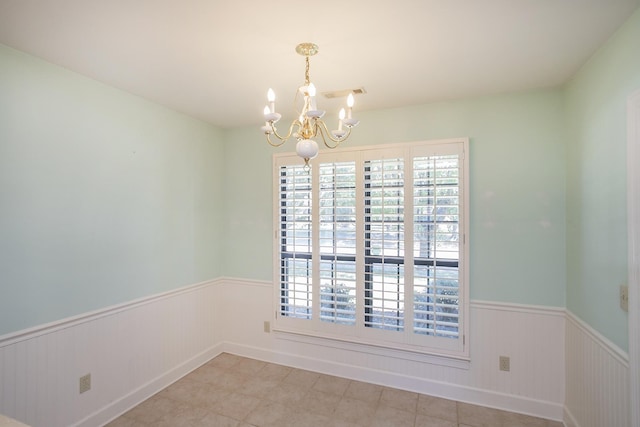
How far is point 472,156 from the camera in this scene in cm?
262

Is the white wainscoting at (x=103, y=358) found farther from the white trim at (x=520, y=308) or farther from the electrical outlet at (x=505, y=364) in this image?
the electrical outlet at (x=505, y=364)

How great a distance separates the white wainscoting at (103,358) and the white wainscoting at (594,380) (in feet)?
10.2

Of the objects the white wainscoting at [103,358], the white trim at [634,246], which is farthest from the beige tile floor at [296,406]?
the white trim at [634,246]

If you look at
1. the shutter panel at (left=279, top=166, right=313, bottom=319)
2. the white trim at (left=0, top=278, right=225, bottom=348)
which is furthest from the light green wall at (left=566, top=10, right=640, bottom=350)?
the white trim at (left=0, top=278, right=225, bottom=348)

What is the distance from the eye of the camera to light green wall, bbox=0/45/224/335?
6.12 feet

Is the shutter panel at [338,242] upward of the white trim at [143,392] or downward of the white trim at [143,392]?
upward

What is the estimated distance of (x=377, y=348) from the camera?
2877mm

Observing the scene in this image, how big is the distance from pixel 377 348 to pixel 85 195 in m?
2.60

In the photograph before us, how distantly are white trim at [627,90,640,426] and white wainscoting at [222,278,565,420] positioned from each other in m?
0.92

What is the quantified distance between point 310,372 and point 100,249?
2.11 m

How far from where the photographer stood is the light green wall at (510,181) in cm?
241

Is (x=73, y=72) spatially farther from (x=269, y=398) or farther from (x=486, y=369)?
(x=486, y=369)

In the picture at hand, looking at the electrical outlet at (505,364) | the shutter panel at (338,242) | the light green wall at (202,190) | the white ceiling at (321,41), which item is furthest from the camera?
the shutter panel at (338,242)

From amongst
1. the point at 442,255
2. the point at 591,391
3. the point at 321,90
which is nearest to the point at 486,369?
the point at 591,391
